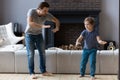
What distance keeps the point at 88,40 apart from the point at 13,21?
3070 mm

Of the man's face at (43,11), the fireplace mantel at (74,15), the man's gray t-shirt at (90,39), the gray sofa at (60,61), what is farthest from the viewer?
the fireplace mantel at (74,15)

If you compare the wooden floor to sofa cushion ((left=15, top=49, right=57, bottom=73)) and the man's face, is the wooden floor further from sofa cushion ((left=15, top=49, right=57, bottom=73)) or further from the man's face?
the man's face

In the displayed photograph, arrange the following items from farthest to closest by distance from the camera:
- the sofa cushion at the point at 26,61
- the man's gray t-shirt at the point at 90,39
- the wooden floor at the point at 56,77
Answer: the sofa cushion at the point at 26,61, the wooden floor at the point at 56,77, the man's gray t-shirt at the point at 90,39

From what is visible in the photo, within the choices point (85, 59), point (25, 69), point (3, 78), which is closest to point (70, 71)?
point (85, 59)

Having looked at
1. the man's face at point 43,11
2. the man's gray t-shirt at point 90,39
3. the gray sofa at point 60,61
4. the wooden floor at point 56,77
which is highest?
the man's face at point 43,11

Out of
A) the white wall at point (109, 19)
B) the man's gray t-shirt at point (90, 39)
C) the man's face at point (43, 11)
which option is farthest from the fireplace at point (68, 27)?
the man's face at point (43, 11)

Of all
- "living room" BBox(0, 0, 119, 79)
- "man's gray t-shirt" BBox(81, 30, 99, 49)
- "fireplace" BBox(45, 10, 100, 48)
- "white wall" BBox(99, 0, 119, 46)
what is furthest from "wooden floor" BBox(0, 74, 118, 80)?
"white wall" BBox(99, 0, 119, 46)

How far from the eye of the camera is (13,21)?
677 cm

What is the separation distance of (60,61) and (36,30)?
673 millimetres

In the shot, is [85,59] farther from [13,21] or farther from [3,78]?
[13,21]

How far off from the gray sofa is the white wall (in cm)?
217

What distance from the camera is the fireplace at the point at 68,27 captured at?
21.0 feet

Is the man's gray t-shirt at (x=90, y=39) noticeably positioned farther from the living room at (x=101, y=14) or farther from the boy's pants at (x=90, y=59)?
the living room at (x=101, y=14)

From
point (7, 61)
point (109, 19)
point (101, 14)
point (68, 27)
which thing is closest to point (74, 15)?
point (68, 27)
